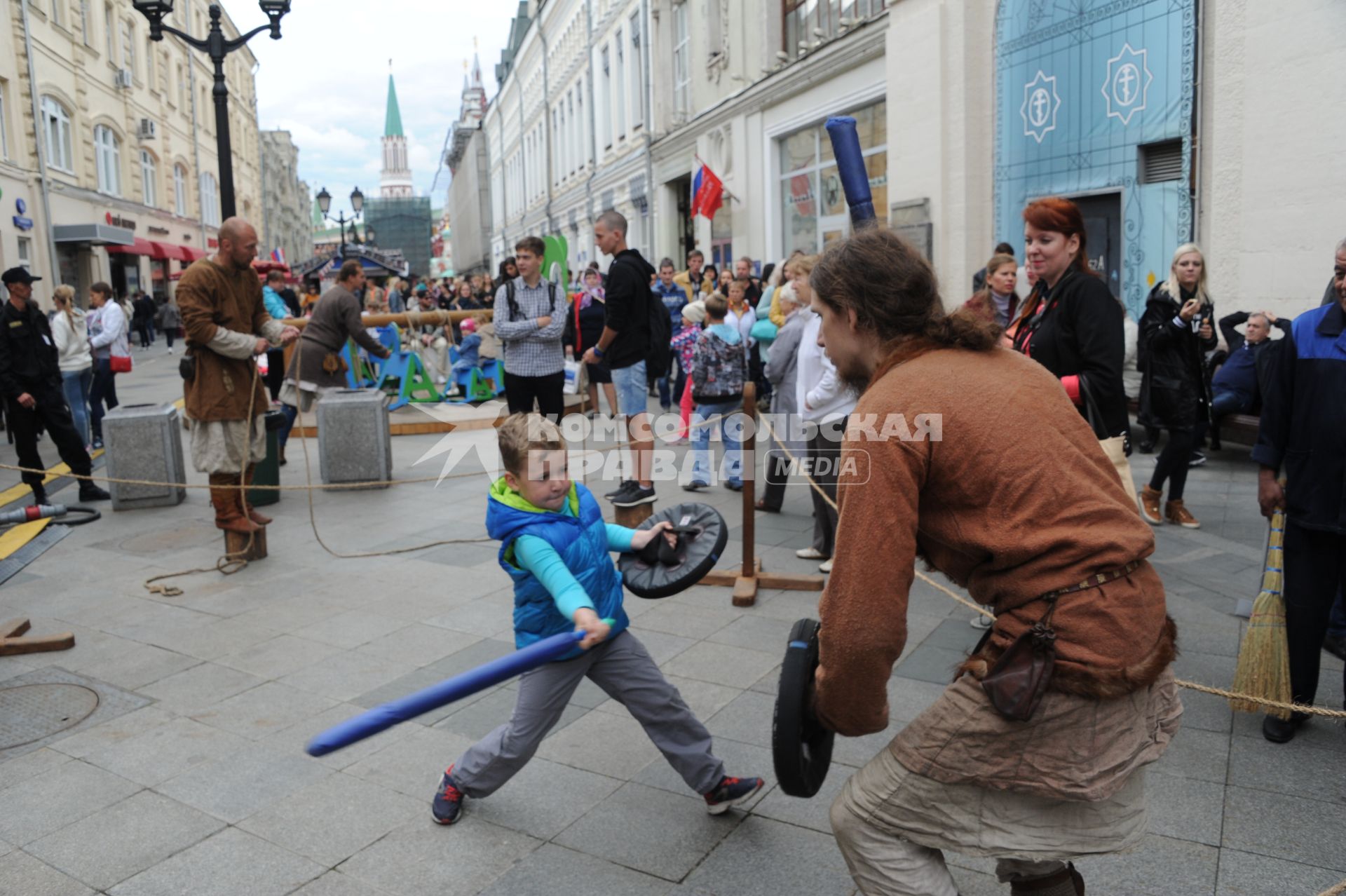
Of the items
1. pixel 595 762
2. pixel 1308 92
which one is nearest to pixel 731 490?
pixel 595 762

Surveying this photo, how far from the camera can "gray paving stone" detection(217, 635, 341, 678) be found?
4.78 m

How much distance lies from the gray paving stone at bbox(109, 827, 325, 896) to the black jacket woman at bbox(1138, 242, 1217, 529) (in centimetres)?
597

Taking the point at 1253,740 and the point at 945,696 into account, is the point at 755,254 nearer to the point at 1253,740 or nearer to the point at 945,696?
the point at 1253,740

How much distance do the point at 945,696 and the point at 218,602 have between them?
5020mm

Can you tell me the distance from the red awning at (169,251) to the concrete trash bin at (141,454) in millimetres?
32801

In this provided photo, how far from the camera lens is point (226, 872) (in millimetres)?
3072

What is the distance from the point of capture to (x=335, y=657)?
4922 mm

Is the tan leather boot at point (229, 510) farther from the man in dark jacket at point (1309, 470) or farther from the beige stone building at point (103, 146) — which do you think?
the beige stone building at point (103, 146)

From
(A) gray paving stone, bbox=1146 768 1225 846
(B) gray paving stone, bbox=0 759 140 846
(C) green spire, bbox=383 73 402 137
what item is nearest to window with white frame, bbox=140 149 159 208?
(B) gray paving stone, bbox=0 759 140 846

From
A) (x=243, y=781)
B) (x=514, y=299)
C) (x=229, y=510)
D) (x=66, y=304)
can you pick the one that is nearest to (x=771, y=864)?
(x=243, y=781)

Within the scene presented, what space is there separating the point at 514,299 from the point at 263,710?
174 inches

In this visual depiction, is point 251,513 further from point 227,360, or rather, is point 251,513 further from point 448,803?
point 448,803

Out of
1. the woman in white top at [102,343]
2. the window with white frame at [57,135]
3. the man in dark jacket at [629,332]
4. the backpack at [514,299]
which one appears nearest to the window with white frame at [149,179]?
the window with white frame at [57,135]

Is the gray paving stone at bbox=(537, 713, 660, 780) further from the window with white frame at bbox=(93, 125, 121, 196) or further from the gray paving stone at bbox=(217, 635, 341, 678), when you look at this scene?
the window with white frame at bbox=(93, 125, 121, 196)
